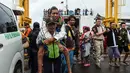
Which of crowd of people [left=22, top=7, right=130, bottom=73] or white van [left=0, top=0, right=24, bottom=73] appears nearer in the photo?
white van [left=0, top=0, right=24, bottom=73]

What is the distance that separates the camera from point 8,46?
4621 mm

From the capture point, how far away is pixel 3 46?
170 inches

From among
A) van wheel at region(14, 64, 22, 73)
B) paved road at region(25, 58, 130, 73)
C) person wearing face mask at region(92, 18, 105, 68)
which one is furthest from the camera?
person wearing face mask at region(92, 18, 105, 68)

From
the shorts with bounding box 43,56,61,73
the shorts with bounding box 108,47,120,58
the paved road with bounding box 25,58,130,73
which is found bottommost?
the paved road with bounding box 25,58,130,73

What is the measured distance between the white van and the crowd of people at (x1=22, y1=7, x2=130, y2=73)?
0.42 metres

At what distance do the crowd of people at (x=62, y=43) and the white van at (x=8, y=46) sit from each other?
42cm

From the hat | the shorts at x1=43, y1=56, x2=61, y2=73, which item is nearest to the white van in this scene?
the shorts at x1=43, y1=56, x2=61, y2=73

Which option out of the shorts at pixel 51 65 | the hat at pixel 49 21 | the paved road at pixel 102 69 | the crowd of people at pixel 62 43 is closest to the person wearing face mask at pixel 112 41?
the crowd of people at pixel 62 43

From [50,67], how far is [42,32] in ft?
1.97

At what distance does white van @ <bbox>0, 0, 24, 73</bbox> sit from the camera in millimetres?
4328

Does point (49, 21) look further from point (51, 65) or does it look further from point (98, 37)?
point (98, 37)

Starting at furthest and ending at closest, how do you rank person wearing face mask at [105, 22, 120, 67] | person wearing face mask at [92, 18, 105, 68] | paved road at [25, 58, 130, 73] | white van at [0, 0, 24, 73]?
person wearing face mask at [105, 22, 120, 67]
person wearing face mask at [92, 18, 105, 68]
paved road at [25, 58, 130, 73]
white van at [0, 0, 24, 73]

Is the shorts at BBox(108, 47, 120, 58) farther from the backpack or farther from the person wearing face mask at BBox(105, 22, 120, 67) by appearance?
the backpack

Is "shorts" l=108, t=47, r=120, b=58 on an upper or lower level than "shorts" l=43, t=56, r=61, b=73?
lower
